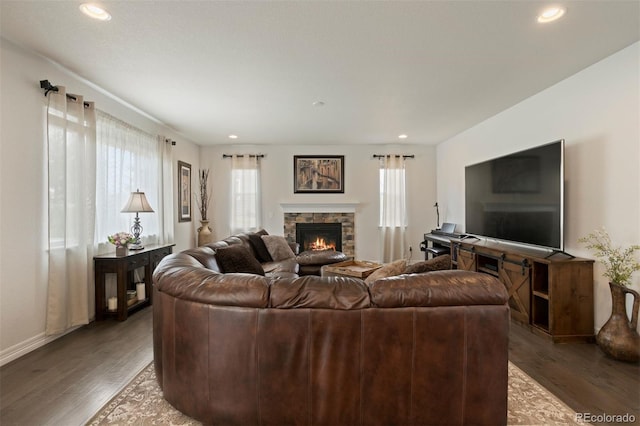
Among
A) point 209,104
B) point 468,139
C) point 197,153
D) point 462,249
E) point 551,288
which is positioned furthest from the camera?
point 197,153

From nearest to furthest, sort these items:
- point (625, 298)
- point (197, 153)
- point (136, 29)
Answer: point (136, 29), point (625, 298), point (197, 153)

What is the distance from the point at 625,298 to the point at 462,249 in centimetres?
207

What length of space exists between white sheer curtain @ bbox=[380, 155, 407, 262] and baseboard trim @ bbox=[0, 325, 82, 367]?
538cm

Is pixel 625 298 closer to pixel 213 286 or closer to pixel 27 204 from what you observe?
pixel 213 286

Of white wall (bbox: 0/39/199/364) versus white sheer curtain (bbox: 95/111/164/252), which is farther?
white sheer curtain (bbox: 95/111/164/252)

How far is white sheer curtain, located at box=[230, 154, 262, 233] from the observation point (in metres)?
6.56

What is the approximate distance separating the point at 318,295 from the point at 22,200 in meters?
2.84

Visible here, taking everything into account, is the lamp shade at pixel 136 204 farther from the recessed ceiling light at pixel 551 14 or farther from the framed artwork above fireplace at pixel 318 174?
the recessed ceiling light at pixel 551 14

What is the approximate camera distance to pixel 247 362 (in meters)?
1.55

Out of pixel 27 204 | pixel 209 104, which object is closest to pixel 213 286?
pixel 27 204

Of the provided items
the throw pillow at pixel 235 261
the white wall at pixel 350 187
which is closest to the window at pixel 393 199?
the white wall at pixel 350 187

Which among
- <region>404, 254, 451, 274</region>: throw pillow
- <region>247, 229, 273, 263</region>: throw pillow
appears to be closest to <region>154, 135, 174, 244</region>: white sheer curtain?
<region>247, 229, 273, 263</region>: throw pillow

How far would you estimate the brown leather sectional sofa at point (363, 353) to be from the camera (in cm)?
152

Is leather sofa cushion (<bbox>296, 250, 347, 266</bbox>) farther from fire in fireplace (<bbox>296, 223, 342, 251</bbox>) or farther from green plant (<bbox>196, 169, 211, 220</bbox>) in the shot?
green plant (<bbox>196, 169, 211, 220</bbox>)
